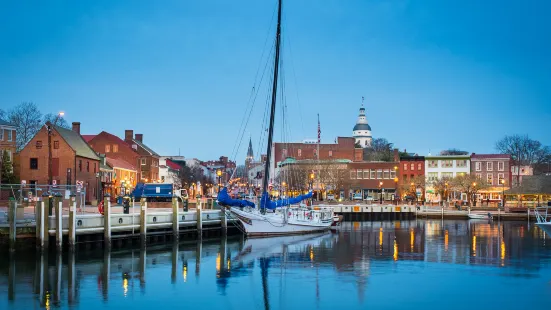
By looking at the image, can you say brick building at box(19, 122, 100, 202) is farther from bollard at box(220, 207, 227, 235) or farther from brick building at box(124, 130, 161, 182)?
brick building at box(124, 130, 161, 182)

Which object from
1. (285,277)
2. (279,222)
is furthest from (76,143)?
(285,277)

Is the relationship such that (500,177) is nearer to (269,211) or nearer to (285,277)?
(269,211)

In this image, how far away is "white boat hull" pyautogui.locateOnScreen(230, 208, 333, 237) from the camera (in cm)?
5910

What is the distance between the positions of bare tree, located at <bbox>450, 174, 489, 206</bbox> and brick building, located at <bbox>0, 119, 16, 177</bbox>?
241 feet

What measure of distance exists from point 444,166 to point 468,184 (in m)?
16.7

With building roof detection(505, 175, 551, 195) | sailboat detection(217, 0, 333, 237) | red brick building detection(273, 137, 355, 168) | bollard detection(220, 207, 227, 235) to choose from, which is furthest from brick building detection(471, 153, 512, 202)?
bollard detection(220, 207, 227, 235)

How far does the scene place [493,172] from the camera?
131m

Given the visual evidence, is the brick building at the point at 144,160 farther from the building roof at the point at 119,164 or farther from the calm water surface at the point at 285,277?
the calm water surface at the point at 285,277

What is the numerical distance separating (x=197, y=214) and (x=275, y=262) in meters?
14.3

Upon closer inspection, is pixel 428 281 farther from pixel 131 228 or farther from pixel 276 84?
pixel 276 84

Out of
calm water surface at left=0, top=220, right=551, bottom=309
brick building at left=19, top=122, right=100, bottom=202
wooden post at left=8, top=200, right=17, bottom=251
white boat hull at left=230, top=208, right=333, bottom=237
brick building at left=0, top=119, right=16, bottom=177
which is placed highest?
brick building at left=0, top=119, right=16, bottom=177

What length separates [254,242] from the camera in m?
56.5

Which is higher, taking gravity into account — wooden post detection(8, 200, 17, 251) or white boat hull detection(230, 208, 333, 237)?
wooden post detection(8, 200, 17, 251)

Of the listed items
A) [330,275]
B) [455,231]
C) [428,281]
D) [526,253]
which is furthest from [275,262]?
[455,231]
